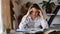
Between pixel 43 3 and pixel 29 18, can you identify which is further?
pixel 43 3

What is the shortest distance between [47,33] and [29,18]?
1.59 feet

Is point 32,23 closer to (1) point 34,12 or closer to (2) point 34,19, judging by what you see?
(2) point 34,19

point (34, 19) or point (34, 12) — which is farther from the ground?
point (34, 12)

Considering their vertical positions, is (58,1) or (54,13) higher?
(58,1)

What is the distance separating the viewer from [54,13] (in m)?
3.04

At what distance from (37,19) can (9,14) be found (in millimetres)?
517

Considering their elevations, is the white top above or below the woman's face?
below

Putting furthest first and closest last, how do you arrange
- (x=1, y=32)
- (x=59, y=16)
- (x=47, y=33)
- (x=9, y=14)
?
(x=59, y=16) < (x=9, y=14) < (x=1, y=32) < (x=47, y=33)

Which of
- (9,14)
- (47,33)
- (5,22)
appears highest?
(9,14)

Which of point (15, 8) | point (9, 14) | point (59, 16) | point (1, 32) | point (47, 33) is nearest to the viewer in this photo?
point (47, 33)

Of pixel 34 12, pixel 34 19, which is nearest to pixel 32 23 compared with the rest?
pixel 34 19

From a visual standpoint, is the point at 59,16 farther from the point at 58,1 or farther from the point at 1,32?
the point at 1,32

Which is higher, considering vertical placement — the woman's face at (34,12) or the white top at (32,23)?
the woman's face at (34,12)

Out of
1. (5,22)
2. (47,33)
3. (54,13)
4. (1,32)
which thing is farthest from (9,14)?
(54,13)
